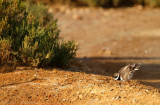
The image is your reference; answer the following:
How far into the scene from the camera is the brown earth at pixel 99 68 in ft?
19.4

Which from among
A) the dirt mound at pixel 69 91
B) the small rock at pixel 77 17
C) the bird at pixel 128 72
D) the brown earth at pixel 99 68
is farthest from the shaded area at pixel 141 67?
the small rock at pixel 77 17

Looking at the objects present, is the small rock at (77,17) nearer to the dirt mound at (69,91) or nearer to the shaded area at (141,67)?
the shaded area at (141,67)

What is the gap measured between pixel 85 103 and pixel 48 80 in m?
1.20

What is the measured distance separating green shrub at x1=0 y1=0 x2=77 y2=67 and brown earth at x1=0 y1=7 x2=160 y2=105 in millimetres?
305

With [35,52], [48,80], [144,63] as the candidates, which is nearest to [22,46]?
[35,52]

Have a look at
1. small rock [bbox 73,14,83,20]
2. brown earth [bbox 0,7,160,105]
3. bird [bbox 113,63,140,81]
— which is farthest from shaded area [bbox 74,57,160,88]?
small rock [bbox 73,14,83,20]

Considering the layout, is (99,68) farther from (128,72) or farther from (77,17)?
(77,17)

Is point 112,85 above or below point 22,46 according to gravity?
below

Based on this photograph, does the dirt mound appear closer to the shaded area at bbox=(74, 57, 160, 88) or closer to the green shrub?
the green shrub

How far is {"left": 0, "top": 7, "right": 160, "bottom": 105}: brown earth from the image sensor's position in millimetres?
5922

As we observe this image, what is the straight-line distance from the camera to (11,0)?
318 inches

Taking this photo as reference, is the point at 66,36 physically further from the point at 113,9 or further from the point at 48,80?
the point at 48,80

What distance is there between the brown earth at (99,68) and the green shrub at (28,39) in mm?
305

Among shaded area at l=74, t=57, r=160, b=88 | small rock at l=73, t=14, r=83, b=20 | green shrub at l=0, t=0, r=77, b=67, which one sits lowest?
shaded area at l=74, t=57, r=160, b=88
